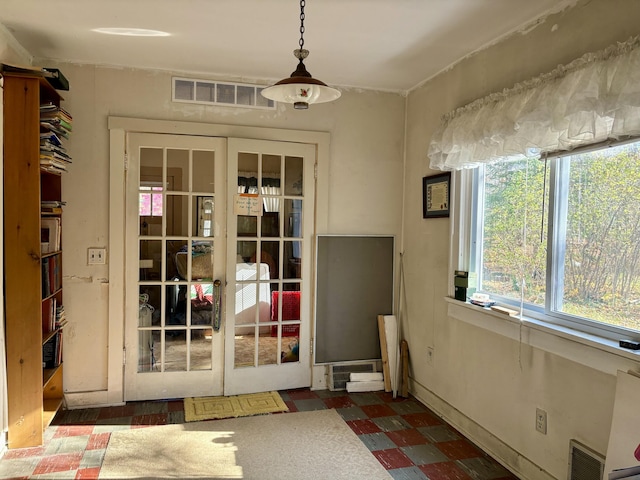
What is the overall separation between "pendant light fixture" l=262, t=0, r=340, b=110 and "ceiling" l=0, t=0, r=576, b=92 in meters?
0.56

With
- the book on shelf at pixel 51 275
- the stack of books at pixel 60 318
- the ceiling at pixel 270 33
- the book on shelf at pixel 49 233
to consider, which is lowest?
the stack of books at pixel 60 318

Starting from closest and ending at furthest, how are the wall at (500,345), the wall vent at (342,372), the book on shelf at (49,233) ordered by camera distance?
the wall at (500,345), the book on shelf at (49,233), the wall vent at (342,372)

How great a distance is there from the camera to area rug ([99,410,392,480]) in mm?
2645

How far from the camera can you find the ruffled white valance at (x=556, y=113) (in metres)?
1.96

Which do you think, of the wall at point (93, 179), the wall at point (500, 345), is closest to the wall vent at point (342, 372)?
the wall at point (500, 345)

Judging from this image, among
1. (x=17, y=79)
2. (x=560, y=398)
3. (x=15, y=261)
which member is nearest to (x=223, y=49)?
(x=17, y=79)

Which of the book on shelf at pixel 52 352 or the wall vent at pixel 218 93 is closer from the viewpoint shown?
the book on shelf at pixel 52 352

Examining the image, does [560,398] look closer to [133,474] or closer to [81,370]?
[133,474]

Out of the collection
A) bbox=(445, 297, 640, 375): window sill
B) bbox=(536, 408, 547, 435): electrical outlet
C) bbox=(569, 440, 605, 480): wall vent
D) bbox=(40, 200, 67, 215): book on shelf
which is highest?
bbox=(40, 200, 67, 215): book on shelf

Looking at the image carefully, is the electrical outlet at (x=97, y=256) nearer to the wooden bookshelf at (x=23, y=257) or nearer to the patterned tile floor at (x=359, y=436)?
the wooden bookshelf at (x=23, y=257)

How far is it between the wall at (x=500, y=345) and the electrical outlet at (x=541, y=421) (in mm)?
30

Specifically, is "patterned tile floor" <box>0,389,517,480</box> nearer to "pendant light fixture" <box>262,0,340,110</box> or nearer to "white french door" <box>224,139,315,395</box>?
"white french door" <box>224,139,315,395</box>

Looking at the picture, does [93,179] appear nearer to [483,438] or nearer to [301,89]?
[301,89]

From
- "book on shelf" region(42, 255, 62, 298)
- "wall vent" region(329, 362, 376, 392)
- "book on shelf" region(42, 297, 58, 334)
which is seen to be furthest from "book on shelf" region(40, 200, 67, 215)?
"wall vent" region(329, 362, 376, 392)
